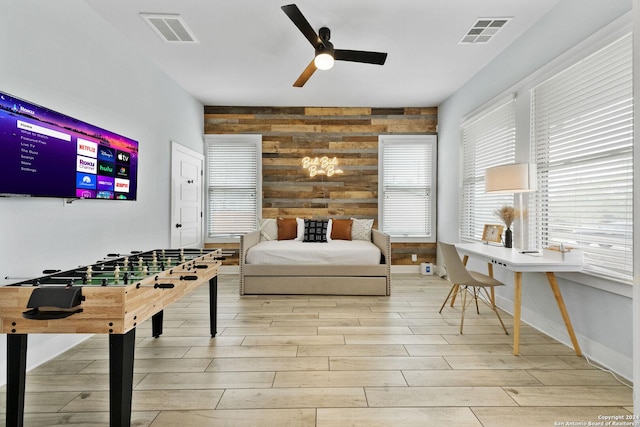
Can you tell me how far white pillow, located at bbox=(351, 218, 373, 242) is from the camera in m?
5.14

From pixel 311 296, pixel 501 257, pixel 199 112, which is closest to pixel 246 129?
pixel 199 112

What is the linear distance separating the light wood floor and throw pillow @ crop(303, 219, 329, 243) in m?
1.78

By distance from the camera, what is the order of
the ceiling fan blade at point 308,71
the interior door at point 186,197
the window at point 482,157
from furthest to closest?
the interior door at point 186,197 → the window at point 482,157 → the ceiling fan blade at point 308,71

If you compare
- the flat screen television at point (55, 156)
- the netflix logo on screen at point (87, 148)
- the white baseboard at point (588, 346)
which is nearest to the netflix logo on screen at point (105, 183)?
the flat screen television at point (55, 156)

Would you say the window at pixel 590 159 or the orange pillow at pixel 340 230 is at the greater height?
the window at pixel 590 159

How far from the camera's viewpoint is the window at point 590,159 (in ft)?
7.20

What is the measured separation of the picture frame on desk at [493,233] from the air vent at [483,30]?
6.29ft

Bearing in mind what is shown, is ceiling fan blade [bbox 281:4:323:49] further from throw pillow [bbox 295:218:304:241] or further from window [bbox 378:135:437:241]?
window [bbox 378:135:437:241]

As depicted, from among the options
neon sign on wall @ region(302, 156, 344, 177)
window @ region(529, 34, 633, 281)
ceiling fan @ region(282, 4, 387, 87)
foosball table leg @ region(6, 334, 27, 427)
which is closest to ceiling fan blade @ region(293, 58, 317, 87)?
ceiling fan @ region(282, 4, 387, 87)

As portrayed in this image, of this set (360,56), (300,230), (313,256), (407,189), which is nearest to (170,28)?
(360,56)

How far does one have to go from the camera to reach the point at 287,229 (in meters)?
5.13

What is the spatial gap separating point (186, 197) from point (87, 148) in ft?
7.33

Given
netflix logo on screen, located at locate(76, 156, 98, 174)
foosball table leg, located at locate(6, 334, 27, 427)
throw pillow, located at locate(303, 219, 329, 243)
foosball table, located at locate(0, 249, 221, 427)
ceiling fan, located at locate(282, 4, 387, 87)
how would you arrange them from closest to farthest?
foosball table, located at locate(0, 249, 221, 427) → foosball table leg, located at locate(6, 334, 27, 427) → netflix logo on screen, located at locate(76, 156, 98, 174) → ceiling fan, located at locate(282, 4, 387, 87) → throw pillow, located at locate(303, 219, 329, 243)

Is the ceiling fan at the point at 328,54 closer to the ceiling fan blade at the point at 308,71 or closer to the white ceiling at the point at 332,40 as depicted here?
the ceiling fan blade at the point at 308,71
